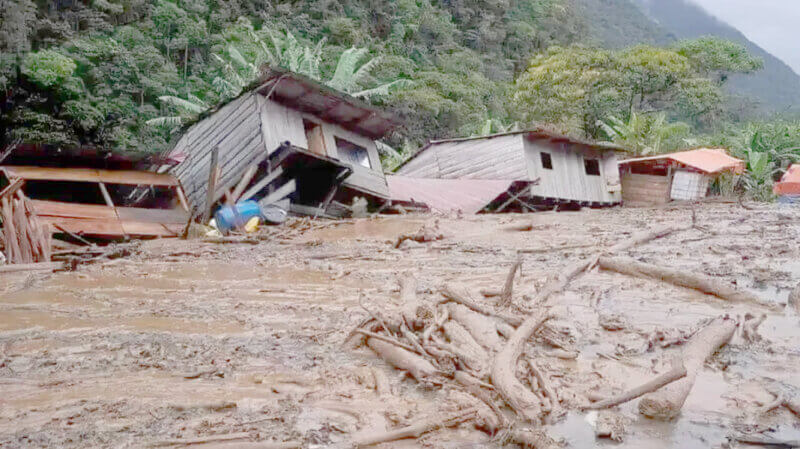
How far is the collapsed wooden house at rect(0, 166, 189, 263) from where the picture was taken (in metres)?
10.8

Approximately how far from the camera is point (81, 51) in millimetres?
28578

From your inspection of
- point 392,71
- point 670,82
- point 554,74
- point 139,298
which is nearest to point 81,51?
point 392,71

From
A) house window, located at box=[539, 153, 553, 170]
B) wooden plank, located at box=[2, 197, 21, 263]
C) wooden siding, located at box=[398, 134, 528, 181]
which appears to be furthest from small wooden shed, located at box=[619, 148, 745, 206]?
wooden plank, located at box=[2, 197, 21, 263]

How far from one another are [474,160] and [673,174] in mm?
8742

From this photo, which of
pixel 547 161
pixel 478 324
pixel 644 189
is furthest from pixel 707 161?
pixel 478 324

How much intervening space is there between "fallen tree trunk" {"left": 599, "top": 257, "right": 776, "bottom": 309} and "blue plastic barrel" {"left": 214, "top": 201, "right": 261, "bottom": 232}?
8366 millimetres

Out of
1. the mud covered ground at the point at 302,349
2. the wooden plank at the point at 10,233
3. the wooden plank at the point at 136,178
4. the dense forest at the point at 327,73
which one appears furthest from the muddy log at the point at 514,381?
the dense forest at the point at 327,73

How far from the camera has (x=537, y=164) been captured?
23266 millimetres

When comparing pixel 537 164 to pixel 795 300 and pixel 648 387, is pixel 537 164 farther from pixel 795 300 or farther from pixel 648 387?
pixel 648 387

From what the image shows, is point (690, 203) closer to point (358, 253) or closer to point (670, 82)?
point (670, 82)

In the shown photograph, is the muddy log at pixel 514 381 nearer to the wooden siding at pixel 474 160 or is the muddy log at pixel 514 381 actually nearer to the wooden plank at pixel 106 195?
the wooden plank at pixel 106 195

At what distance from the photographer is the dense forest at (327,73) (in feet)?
88.1

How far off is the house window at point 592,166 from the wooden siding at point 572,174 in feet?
0.37

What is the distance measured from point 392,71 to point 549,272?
29.9 meters
